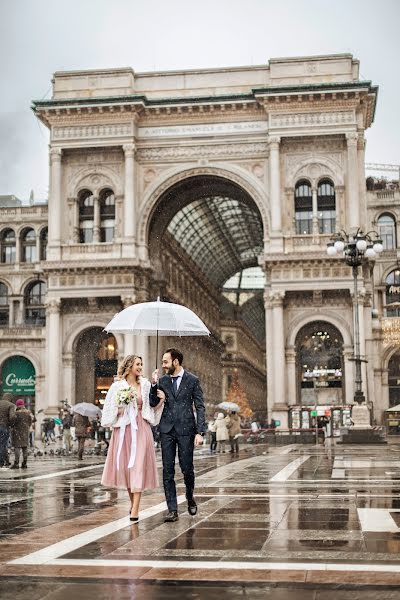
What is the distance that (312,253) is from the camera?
47.6 metres

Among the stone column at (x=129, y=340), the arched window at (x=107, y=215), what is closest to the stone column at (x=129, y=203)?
the arched window at (x=107, y=215)

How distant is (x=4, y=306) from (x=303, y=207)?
26423mm

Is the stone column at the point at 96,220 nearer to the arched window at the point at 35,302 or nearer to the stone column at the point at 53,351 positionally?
the stone column at the point at 53,351

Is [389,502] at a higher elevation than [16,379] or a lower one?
lower

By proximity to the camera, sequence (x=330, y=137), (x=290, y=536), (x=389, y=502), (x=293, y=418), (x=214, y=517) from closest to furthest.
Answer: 1. (x=290, y=536)
2. (x=214, y=517)
3. (x=389, y=502)
4. (x=293, y=418)
5. (x=330, y=137)

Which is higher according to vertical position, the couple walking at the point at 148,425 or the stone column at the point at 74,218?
the stone column at the point at 74,218

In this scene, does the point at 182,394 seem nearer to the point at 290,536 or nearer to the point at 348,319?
the point at 290,536

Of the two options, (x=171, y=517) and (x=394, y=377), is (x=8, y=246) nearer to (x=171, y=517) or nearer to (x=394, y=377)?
(x=394, y=377)

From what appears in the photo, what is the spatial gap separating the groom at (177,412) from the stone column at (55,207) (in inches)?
1601

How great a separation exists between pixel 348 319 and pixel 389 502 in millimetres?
37284

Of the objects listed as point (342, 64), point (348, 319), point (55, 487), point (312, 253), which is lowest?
point (55, 487)

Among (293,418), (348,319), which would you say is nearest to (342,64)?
(348,319)

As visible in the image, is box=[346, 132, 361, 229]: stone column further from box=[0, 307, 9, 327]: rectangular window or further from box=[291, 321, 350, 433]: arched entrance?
box=[0, 307, 9, 327]: rectangular window

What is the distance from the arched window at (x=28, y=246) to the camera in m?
65.3
